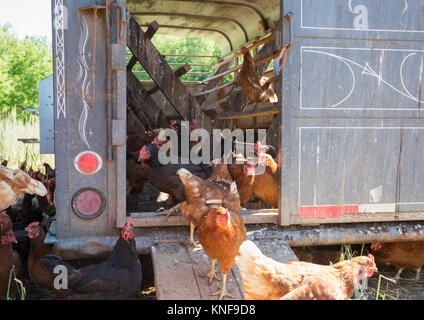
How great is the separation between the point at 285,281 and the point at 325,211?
1196 millimetres

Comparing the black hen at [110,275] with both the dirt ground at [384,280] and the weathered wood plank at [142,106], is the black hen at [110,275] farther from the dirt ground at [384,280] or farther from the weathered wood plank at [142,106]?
the weathered wood plank at [142,106]

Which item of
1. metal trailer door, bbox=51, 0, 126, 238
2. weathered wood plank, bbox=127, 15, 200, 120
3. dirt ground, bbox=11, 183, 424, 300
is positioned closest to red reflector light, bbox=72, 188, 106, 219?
metal trailer door, bbox=51, 0, 126, 238

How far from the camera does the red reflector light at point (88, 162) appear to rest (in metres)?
2.84

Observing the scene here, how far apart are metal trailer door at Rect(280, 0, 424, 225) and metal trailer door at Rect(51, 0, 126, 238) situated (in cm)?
145

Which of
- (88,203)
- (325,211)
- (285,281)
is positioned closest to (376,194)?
(325,211)

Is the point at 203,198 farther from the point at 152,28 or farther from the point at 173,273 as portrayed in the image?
the point at 152,28

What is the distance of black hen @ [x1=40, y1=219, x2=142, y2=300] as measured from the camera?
2.53m

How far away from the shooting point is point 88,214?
288 centimetres

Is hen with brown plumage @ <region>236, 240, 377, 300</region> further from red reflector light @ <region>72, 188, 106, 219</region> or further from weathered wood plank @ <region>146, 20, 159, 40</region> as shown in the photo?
weathered wood plank @ <region>146, 20, 159, 40</region>

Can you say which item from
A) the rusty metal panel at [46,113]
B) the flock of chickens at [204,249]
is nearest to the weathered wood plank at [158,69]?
the flock of chickens at [204,249]

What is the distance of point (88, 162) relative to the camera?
286 cm

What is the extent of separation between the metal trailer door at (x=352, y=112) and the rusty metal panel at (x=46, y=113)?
2458 mm

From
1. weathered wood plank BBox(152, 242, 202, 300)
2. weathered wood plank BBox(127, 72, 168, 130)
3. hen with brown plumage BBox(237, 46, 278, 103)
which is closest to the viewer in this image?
weathered wood plank BBox(152, 242, 202, 300)

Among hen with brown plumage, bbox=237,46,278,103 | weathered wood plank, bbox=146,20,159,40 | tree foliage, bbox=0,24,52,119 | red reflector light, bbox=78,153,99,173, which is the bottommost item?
red reflector light, bbox=78,153,99,173
